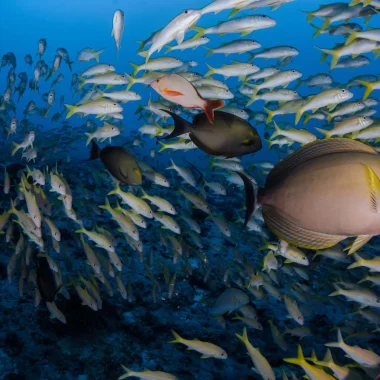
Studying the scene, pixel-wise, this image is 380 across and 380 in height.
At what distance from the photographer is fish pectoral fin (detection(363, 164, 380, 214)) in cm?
126

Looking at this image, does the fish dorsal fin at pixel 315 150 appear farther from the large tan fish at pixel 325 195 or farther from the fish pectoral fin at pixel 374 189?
the fish pectoral fin at pixel 374 189

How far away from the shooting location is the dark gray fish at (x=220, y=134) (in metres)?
2.61

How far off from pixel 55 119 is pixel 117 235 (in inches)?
254

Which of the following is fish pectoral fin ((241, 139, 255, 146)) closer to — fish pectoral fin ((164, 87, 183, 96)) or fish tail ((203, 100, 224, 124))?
fish tail ((203, 100, 224, 124))

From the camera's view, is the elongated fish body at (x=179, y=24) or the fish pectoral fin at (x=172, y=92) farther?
the elongated fish body at (x=179, y=24)

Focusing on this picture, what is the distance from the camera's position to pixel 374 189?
126cm

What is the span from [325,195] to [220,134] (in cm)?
143

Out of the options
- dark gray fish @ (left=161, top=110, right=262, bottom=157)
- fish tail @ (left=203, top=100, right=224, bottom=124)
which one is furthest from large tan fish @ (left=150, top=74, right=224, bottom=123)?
dark gray fish @ (left=161, top=110, right=262, bottom=157)

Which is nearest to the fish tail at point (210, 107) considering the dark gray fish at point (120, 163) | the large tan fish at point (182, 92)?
the large tan fish at point (182, 92)

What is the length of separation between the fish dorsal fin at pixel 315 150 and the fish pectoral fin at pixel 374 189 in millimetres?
173

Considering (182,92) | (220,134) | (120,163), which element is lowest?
(120,163)

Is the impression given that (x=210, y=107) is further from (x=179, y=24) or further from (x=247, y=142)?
(x=179, y=24)

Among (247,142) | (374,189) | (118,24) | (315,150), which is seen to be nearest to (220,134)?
(247,142)

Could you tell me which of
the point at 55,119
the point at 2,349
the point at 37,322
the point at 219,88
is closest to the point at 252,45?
the point at 219,88
